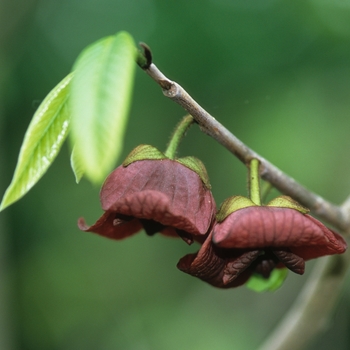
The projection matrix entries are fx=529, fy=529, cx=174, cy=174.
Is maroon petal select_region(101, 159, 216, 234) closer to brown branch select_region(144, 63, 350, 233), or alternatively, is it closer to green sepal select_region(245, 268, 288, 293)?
brown branch select_region(144, 63, 350, 233)

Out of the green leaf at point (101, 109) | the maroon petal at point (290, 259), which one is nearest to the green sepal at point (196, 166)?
the maroon petal at point (290, 259)

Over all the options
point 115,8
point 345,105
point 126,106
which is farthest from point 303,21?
point 126,106

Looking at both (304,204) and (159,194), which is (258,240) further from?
(304,204)

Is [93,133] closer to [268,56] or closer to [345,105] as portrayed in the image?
[345,105]

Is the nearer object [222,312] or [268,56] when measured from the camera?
[222,312]

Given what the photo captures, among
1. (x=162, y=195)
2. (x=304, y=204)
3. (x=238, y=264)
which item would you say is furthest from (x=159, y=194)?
(x=304, y=204)

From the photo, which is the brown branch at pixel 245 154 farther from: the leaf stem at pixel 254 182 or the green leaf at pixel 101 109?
the green leaf at pixel 101 109

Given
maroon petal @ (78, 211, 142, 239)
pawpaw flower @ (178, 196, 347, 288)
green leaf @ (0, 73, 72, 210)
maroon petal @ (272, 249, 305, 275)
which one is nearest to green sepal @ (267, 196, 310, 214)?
pawpaw flower @ (178, 196, 347, 288)
